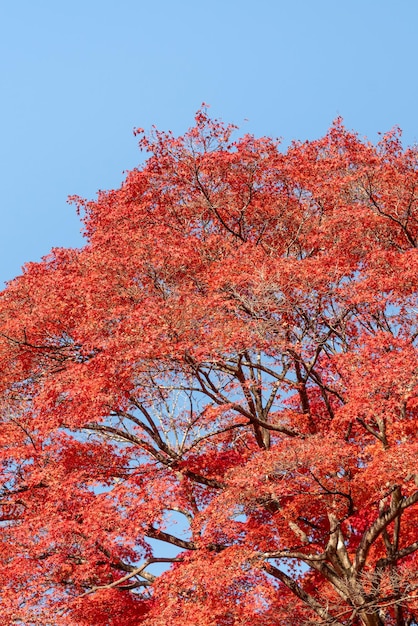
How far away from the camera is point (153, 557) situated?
1398 centimetres

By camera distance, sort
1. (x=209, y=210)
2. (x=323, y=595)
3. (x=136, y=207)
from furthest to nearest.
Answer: (x=136, y=207), (x=209, y=210), (x=323, y=595)

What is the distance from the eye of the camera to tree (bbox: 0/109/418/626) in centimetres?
1248

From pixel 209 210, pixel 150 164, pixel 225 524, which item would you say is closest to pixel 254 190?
pixel 209 210

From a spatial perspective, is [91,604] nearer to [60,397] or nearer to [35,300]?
[60,397]

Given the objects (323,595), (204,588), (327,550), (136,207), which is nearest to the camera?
(204,588)

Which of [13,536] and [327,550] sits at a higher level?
[13,536]

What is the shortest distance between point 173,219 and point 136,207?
1.55 metres

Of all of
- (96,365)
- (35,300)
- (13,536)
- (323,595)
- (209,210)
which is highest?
(209,210)

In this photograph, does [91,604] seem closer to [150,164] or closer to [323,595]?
[323,595]

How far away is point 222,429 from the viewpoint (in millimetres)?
14016

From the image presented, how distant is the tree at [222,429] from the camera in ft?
41.0

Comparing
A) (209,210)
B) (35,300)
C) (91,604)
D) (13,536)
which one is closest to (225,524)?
(91,604)

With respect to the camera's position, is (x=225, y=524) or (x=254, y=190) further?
(x=254, y=190)

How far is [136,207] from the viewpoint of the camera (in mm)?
21391
